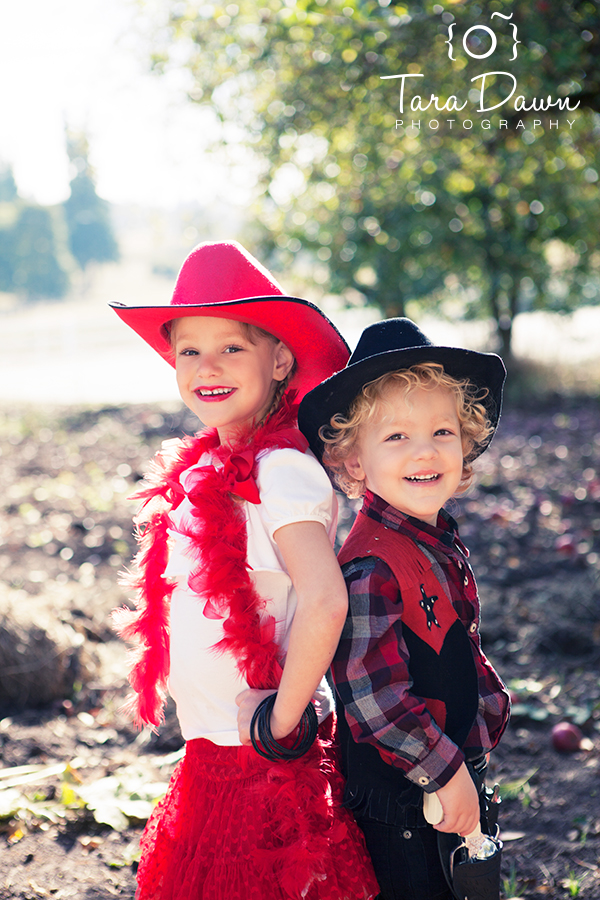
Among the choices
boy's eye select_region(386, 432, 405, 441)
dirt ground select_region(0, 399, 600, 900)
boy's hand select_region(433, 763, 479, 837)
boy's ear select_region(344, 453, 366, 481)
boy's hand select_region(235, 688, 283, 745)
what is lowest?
dirt ground select_region(0, 399, 600, 900)

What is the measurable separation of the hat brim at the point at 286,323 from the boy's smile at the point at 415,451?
0.73 ft

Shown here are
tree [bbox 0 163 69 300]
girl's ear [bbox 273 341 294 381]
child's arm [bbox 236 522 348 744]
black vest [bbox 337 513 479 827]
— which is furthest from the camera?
tree [bbox 0 163 69 300]

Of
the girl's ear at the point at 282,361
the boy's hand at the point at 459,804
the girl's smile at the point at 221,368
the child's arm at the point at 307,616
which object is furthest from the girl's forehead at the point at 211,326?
the boy's hand at the point at 459,804

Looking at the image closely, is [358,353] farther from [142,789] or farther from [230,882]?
[142,789]

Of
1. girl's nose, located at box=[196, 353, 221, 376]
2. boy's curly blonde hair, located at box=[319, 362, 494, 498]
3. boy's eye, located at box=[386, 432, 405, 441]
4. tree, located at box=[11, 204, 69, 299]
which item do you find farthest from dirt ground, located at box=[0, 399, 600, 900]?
tree, located at box=[11, 204, 69, 299]

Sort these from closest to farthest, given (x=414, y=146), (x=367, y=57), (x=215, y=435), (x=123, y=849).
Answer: (x=215, y=435) → (x=123, y=849) → (x=367, y=57) → (x=414, y=146)

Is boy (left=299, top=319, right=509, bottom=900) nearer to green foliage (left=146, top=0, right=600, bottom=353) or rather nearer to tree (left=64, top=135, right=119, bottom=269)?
green foliage (left=146, top=0, right=600, bottom=353)

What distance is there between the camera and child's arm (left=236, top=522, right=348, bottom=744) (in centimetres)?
137

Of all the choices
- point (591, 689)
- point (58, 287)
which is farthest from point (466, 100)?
point (58, 287)

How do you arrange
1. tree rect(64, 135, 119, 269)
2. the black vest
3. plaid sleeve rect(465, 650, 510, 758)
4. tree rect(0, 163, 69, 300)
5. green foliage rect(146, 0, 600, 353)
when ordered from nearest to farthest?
the black vest, plaid sleeve rect(465, 650, 510, 758), green foliage rect(146, 0, 600, 353), tree rect(0, 163, 69, 300), tree rect(64, 135, 119, 269)

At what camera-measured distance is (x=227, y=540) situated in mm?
1545

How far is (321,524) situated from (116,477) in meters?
6.12

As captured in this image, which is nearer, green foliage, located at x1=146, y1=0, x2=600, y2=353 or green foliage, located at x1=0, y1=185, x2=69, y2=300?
green foliage, located at x1=146, y1=0, x2=600, y2=353

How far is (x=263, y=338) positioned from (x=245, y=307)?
0.12 metres
